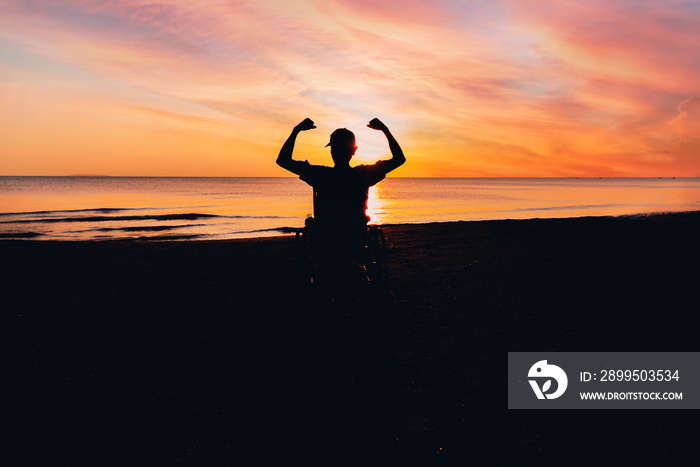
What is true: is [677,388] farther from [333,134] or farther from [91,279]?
[91,279]

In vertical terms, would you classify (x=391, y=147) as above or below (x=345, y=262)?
above

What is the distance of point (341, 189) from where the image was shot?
4453 millimetres

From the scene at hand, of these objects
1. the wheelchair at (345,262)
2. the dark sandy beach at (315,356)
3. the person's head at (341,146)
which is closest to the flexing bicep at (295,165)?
the person's head at (341,146)

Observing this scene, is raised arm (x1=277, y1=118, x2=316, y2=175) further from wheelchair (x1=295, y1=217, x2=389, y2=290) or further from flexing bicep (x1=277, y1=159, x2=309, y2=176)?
wheelchair (x1=295, y1=217, x2=389, y2=290)

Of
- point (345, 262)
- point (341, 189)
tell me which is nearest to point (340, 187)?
point (341, 189)

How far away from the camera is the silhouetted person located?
4.28 metres

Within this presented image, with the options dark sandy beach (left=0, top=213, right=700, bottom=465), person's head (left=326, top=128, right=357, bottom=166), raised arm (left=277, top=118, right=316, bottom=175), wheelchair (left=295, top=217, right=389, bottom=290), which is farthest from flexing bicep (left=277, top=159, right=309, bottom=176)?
dark sandy beach (left=0, top=213, right=700, bottom=465)

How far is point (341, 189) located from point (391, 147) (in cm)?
61

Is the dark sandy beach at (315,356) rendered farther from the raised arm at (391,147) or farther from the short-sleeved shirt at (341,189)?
the raised arm at (391,147)

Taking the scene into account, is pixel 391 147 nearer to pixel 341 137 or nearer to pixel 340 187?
pixel 341 137

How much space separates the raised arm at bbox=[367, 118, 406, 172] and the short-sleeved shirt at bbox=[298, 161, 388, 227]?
0.06 m

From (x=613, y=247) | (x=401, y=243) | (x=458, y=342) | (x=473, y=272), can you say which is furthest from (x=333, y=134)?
(x=613, y=247)

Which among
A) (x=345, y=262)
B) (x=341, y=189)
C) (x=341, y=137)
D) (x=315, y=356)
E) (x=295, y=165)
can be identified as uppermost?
(x=341, y=137)

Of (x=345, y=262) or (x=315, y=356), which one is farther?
(x=345, y=262)
